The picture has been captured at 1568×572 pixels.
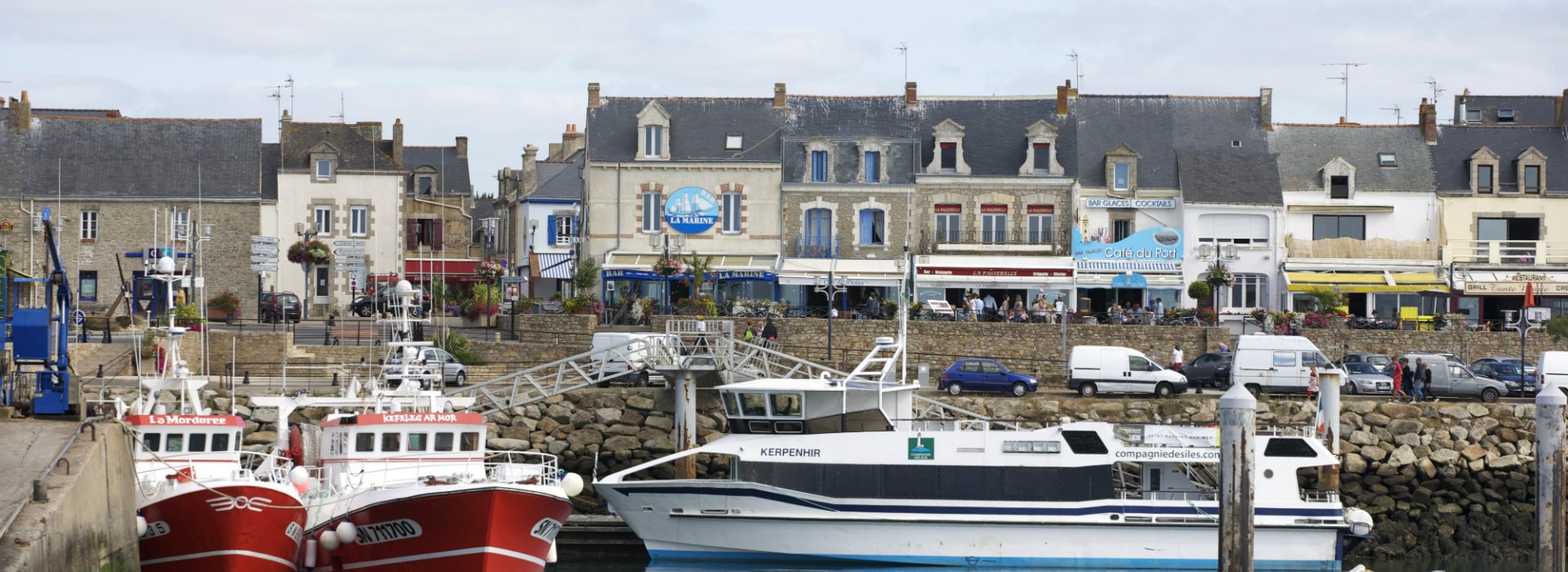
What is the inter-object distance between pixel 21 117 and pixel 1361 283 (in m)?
34.1

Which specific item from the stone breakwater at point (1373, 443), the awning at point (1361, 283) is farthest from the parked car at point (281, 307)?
the awning at point (1361, 283)

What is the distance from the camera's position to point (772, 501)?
90.0ft

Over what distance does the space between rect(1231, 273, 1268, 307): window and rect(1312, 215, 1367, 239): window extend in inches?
81.8

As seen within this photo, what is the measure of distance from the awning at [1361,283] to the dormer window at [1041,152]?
6.37m

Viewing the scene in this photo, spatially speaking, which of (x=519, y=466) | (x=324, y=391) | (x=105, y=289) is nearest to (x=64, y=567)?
(x=519, y=466)

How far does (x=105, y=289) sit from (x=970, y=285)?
2184 centimetres

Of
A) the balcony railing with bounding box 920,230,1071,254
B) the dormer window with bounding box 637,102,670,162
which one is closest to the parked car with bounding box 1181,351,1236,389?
the balcony railing with bounding box 920,230,1071,254

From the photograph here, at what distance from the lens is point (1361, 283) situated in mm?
45375

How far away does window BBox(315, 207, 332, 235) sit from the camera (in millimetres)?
49938

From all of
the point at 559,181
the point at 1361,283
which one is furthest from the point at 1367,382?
the point at 559,181

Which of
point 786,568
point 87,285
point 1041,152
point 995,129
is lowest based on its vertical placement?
point 786,568

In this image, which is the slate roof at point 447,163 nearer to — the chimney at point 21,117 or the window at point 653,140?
the chimney at point 21,117

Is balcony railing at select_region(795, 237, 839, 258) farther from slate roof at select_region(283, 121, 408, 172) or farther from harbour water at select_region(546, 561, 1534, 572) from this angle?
harbour water at select_region(546, 561, 1534, 572)

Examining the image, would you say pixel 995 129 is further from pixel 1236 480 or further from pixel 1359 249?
pixel 1236 480
